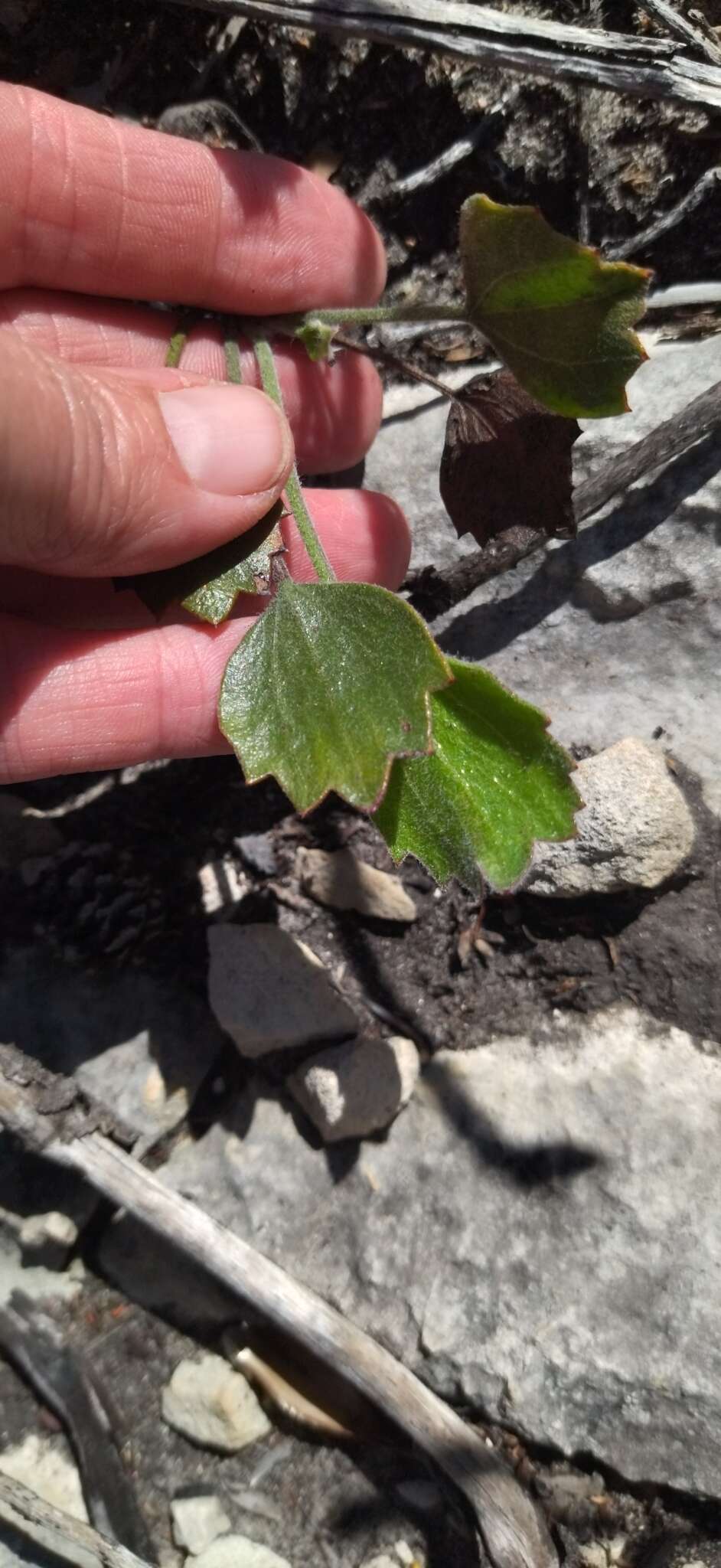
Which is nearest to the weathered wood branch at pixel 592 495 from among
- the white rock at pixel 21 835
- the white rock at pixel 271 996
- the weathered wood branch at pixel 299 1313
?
the white rock at pixel 271 996

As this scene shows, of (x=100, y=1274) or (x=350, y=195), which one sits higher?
(x=350, y=195)

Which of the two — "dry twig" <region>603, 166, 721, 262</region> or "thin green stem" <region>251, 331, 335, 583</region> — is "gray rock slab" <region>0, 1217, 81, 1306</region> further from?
"dry twig" <region>603, 166, 721, 262</region>

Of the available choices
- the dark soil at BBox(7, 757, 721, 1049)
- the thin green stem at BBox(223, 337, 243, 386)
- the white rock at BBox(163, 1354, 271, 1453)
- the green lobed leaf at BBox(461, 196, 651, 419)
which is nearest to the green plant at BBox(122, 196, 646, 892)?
the green lobed leaf at BBox(461, 196, 651, 419)

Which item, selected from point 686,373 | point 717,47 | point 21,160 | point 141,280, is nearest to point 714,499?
point 686,373

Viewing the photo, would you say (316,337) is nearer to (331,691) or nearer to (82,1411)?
(331,691)

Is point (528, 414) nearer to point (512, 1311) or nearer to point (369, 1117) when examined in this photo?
point (369, 1117)

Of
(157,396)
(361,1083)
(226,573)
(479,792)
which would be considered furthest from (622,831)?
(157,396)
